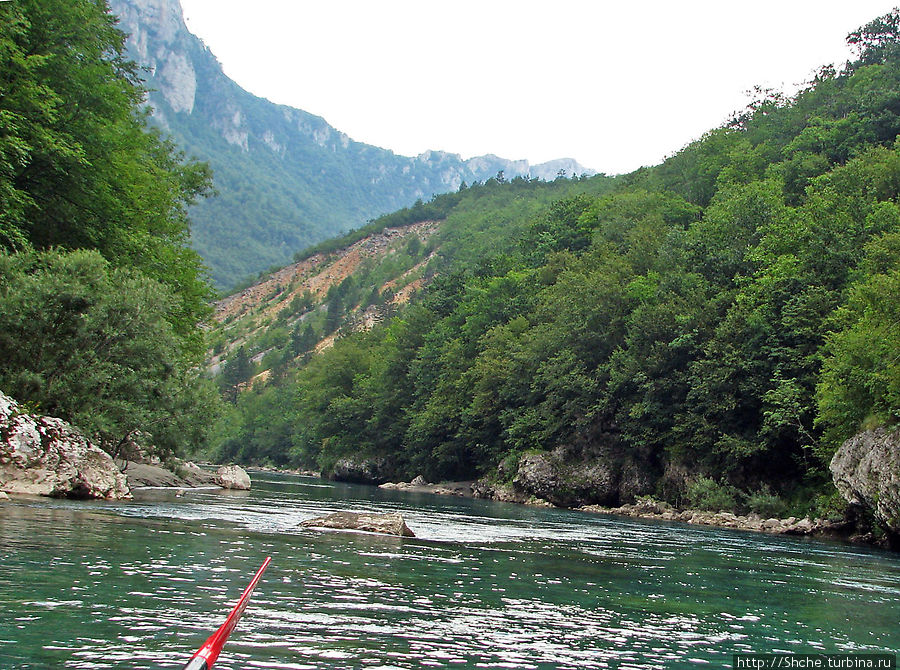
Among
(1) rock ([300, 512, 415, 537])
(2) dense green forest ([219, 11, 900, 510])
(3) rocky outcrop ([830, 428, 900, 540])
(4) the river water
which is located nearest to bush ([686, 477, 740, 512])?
(2) dense green forest ([219, 11, 900, 510])

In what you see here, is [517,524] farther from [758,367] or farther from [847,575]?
[758,367]

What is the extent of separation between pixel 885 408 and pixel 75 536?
32.7 m

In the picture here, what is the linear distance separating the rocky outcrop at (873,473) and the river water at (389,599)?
263 inches

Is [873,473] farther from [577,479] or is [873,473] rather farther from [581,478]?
[577,479]

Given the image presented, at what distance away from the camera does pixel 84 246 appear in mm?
35719

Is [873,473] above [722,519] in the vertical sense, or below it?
above

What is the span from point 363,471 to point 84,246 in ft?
201

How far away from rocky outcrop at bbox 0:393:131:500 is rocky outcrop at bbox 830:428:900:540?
29207mm

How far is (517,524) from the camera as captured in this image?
34.9 m

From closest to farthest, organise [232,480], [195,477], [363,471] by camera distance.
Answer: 1. [232,480]
2. [195,477]
3. [363,471]

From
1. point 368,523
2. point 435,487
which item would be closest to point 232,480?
point 368,523

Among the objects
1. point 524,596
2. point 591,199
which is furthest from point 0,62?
point 591,199

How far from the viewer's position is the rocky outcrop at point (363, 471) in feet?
302

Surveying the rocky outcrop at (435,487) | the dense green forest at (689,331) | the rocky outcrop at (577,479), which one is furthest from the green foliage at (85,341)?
the rocky outcrop at (435,487)
